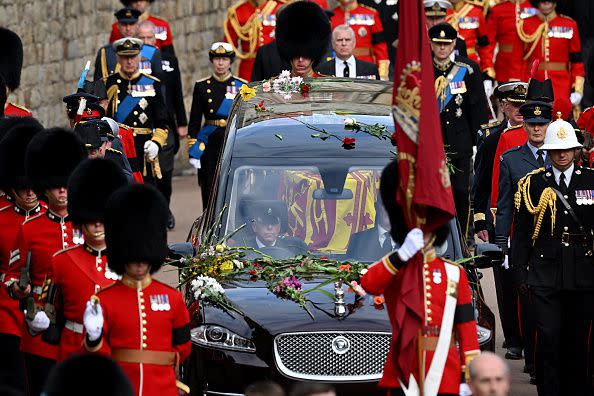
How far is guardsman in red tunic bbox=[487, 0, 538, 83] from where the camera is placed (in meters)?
21.6

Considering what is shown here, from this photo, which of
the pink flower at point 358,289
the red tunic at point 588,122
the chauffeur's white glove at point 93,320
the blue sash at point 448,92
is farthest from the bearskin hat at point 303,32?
the chauffeur's white glove at point 93,320

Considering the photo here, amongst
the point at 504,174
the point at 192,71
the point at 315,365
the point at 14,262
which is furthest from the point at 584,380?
the point at 192,71

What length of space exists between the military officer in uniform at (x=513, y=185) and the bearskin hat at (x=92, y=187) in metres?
3.57

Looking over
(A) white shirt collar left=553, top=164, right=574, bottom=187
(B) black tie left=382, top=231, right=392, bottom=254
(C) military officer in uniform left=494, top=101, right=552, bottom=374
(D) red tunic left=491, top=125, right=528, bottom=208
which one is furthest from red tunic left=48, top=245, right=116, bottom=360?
(D) red tunic left=491, top=125, right=528, bottom=208

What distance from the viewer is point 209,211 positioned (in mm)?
11797

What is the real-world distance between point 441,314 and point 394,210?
0.53m

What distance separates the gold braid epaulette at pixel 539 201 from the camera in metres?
12.2

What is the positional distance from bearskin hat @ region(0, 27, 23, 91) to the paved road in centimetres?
177

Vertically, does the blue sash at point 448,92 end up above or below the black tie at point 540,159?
below

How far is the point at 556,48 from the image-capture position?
2095 centimetres

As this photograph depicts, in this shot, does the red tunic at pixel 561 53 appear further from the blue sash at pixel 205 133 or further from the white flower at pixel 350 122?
the white flower at pixel 350 122

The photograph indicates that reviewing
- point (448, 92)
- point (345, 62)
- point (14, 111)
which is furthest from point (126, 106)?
point (14, 111)

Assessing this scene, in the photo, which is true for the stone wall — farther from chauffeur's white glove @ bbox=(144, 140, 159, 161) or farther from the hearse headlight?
the hearse headlight

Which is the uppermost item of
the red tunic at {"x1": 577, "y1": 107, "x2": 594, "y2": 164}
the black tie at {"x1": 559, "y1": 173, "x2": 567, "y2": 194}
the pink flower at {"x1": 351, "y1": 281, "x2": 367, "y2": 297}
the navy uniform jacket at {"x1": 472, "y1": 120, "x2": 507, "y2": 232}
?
the pink flower at {"x1": 351, "y1": 281, "x2": 367, "y2": 297}
